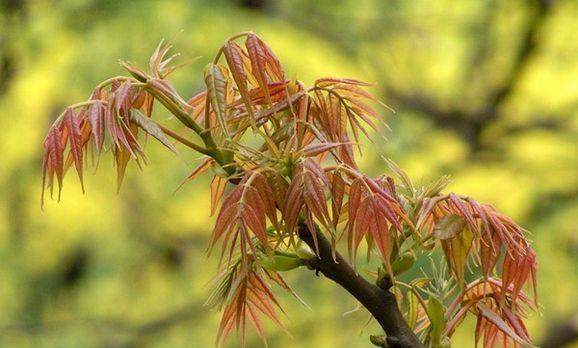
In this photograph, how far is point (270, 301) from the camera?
778 millimetres

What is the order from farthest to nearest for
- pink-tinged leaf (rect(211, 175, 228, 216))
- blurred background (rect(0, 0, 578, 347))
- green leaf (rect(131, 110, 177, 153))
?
blurred background (rect(0, 0, 578, 347)) → pink-tinged leaf (rect(211, 175, 228, 216)) → green leaf (rect(131, 110, 177, 153))

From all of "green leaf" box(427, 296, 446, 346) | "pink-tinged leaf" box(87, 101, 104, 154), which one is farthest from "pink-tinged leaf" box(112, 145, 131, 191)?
"green leaf" box(427, 296, 446, 346)

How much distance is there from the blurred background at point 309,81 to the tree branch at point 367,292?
2657 millimetres

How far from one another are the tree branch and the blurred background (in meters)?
2.66

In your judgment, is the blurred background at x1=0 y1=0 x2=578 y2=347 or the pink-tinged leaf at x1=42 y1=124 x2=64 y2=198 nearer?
the pink-tinged leaf at x1=42 y1=124 x2=64 y2=198

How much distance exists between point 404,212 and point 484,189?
2914mm

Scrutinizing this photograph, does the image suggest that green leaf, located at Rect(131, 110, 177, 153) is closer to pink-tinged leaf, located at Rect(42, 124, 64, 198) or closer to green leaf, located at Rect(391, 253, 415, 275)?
pink-tinged leaf, located at Rect(42, 124, 64, 198)

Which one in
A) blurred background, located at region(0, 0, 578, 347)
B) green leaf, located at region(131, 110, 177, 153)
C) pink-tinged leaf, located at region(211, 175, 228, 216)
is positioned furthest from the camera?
blurred background, located at region(0, 0, 578, 347)

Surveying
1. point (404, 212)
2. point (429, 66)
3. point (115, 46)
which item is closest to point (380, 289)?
point (404, 212)

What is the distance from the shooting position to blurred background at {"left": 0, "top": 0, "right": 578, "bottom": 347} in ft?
11.7

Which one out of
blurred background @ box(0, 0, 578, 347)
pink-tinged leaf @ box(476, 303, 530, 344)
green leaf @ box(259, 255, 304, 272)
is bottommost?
pink-tinged leaf @ box(476, 303, 530, 344)

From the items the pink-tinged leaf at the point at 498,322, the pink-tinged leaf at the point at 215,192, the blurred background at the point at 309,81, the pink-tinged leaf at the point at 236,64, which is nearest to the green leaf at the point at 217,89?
the pink-tinged leaf at the point at 236,64

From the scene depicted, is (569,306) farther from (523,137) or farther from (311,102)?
(311,102)

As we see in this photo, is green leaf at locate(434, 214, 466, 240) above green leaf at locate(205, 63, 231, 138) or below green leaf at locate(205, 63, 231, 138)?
below
